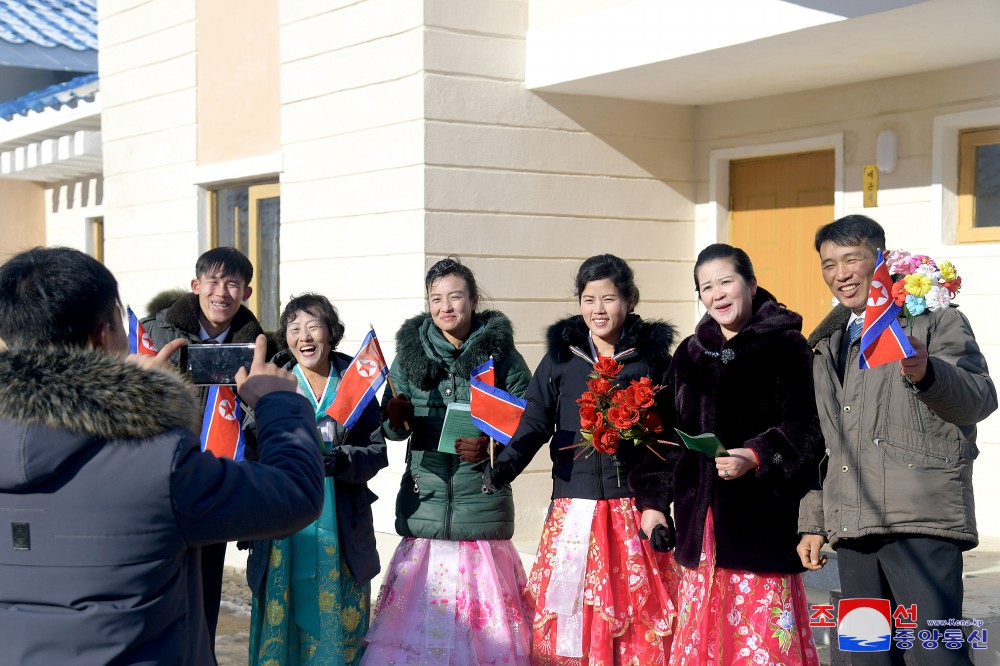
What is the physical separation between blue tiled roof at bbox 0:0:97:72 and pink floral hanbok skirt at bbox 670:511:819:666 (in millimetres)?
11950

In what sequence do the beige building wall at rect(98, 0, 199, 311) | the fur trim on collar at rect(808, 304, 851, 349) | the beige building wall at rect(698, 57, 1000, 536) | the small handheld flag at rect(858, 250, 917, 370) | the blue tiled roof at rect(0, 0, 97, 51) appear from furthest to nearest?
the blue tiled roof at rect(0, 0, 97, 51) < the beige building wall at rect(98, 0, 199, 311) < the beige building wall at rect(698, 57, 1000, 536) < the fur trim on collar at rect(808, 304, 851, 349) < the small handheld flag at rect(858, 250, 917, 370)

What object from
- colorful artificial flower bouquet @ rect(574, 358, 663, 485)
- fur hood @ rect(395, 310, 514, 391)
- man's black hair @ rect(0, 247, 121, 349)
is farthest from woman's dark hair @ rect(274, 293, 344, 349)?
man's black hair @ rect(0, 247, 121, 349)

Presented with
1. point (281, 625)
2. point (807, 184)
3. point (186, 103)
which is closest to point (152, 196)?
point (186, 103)

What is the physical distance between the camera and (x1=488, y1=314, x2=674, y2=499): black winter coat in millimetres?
4184

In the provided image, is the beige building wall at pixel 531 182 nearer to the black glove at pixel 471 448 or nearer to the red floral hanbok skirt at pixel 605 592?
the black glove at pixel 471 448

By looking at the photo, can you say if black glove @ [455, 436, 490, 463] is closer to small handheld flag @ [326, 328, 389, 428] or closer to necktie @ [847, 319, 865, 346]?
small handheld flag @ [326, 328, 389, 428]

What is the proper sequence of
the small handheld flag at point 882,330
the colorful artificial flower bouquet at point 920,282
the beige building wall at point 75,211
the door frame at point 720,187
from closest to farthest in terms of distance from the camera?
1. the small handheld flag at point 882,330
2. the colorful artificial flower bouquet at point 920,282
3. the door frame at point 720,187
4. the beige building wall at point 75,211

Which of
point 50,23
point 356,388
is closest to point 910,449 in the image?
point 356,388

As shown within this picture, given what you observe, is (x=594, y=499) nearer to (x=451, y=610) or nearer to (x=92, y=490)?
(x=451, y=610)

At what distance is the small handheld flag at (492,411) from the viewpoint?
4152 millimetres

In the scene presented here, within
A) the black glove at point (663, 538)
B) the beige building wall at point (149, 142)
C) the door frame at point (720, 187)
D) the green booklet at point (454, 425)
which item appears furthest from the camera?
the beige building wall at point (149, 142)

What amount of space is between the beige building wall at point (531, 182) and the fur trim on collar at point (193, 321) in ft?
7.66

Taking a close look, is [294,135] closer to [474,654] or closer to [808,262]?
[808,262]

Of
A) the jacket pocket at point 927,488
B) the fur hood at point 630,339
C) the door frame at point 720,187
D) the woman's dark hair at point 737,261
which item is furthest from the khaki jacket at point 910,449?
the door frame at point 720,187
